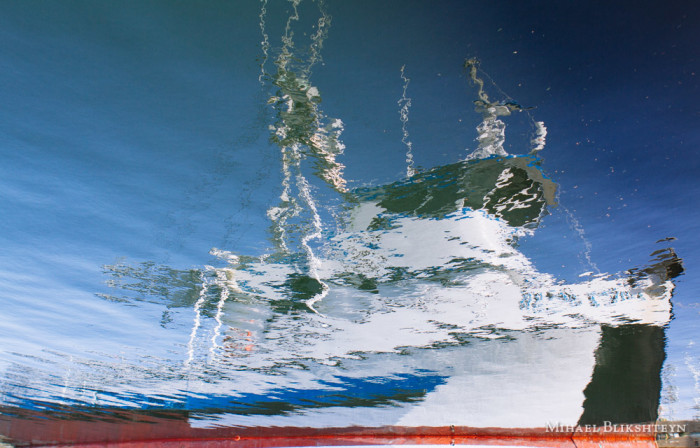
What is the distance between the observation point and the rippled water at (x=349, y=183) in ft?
8.74

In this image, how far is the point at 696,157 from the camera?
331 centimetres

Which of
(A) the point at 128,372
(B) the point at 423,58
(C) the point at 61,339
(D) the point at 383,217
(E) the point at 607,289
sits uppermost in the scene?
(B) the point at 423,58

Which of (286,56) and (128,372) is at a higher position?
(286,56)

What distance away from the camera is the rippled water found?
8.74ft

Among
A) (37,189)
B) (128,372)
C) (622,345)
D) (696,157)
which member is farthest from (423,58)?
(128,372)

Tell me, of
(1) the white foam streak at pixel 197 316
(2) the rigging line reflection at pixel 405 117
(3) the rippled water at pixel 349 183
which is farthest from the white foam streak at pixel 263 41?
(1) the white foam streak at pixel 197 316

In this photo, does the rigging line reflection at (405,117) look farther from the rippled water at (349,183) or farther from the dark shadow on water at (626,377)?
the dark shadow on water at (626,377)

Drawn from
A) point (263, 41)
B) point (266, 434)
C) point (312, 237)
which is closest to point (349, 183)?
point (312, 237)

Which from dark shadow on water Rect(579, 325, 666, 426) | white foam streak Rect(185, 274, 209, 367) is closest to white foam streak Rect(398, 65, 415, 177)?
white foam streak Rect(185, 274, 209, 367)

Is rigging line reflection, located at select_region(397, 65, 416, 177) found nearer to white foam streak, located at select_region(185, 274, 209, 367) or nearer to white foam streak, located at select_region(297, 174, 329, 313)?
white foam streak, located at select_region(297, 174, 329, 313)

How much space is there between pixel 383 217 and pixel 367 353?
3.91m

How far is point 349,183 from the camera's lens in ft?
11.7

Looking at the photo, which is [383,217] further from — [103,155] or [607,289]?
[607,289]

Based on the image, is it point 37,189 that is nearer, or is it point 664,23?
point 664,23
